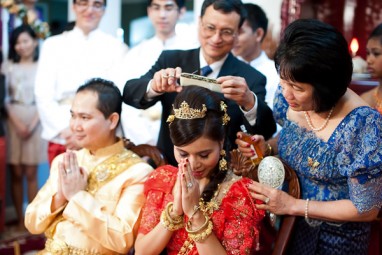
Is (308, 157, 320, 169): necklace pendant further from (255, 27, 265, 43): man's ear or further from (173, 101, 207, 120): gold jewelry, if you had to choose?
(255, 27, 265, 43): man's ear

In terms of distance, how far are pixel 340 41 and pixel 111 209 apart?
3.47ft

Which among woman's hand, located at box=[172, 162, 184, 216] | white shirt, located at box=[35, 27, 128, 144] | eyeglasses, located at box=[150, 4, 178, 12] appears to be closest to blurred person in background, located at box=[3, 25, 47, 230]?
white shirt, located at box=[35, 27, 128, 144]

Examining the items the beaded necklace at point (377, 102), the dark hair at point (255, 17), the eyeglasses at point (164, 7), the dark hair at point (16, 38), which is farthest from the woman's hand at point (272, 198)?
the dark hair at point (16, 38)

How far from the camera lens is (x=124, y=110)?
10.8ft

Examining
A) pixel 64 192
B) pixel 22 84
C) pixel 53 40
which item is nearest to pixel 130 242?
pixel 64 192

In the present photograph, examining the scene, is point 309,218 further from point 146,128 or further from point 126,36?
point 126,36

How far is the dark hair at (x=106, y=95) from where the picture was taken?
2.24 m

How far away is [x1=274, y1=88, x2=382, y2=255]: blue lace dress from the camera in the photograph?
1.73 m

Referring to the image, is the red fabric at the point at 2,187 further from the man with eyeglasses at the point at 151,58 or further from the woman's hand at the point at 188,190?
the woman's hand at the point at 188,190

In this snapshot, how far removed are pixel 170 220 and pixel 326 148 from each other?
0.56m

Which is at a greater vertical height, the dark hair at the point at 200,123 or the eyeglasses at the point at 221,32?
the eyeglasses at the point at 221,32

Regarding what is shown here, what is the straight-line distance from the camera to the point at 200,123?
182 cm

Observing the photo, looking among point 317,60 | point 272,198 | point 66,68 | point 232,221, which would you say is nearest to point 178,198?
point 232,221

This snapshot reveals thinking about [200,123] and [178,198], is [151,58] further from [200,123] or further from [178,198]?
[178,198]
